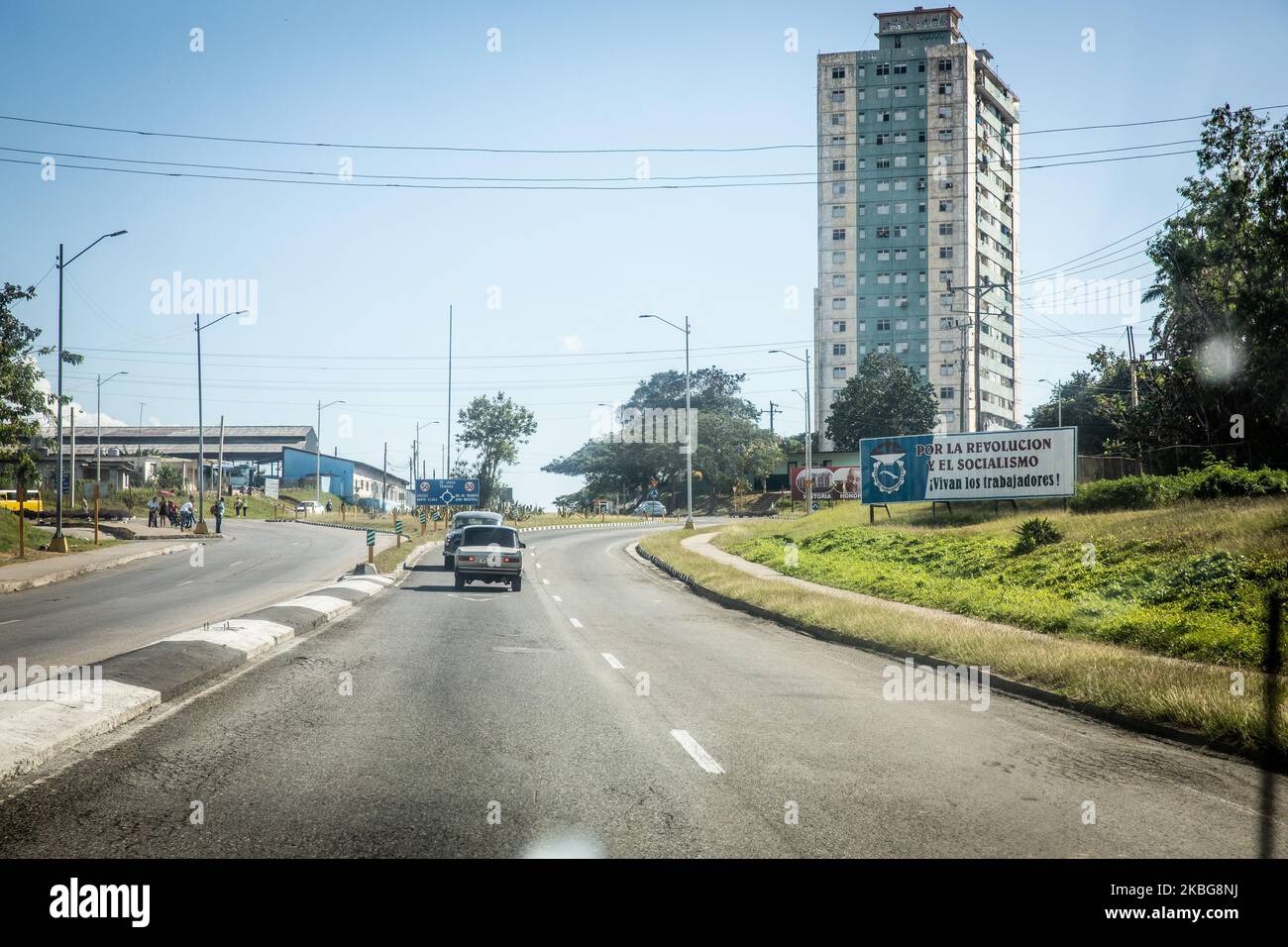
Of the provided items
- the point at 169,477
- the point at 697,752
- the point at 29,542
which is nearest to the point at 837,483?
the point at 29,542

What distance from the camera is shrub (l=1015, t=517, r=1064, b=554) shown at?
1001 inches

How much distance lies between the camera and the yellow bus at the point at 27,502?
60.1 meters

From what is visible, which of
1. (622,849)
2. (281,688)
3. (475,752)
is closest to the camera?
(622,849)

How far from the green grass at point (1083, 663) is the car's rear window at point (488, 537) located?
25.3ft

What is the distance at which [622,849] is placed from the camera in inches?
213

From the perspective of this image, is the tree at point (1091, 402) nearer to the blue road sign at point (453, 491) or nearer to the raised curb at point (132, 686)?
the blue road sign at point (453, 491)

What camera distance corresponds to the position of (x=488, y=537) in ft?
92.9

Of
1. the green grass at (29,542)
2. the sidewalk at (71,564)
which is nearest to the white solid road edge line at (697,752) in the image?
A: the sidewalk at (71,564)

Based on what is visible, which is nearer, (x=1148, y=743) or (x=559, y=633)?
(x=1148, y=743)

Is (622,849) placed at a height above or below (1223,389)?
below

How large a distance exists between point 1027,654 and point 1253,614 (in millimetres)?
4170

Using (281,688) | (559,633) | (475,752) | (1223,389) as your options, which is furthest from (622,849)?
(1223,389)

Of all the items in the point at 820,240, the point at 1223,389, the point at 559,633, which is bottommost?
the point at 559,633
